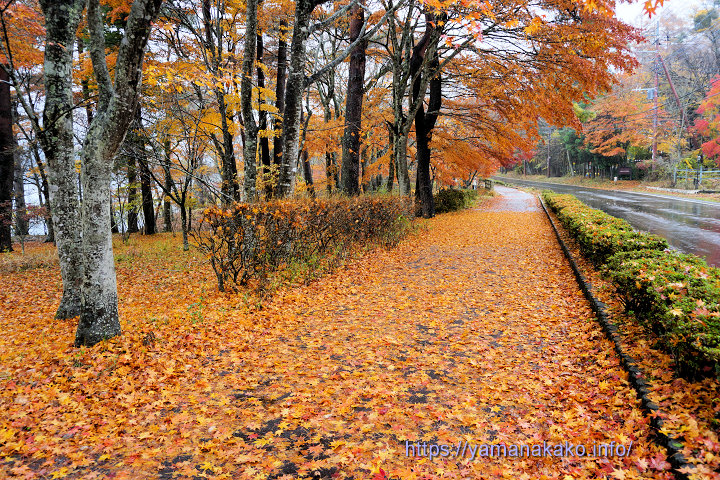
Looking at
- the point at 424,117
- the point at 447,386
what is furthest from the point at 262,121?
the point at 447,386

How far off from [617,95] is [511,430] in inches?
1755

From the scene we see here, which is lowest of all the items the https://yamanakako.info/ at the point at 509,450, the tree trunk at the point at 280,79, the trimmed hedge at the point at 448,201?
the https://yamanakako.info/ at the point at 509,450

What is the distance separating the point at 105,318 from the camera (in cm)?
435

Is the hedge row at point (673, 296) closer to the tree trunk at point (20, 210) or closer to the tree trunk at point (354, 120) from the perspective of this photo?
the tree trunk at point (354, 120)

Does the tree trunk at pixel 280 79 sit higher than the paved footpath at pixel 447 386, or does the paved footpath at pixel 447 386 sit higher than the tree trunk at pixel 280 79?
the tree trunk at pixel 280 79

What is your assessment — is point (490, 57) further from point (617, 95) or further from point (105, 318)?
point (617, 95)

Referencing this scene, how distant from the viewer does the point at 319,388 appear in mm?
3684

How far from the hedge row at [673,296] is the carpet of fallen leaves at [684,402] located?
0.41 feet

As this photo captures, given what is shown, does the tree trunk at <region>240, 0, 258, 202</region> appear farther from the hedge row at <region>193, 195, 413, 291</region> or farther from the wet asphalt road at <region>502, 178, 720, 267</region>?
the wet asphalt road at <region>502, 178, 720, 267</region>

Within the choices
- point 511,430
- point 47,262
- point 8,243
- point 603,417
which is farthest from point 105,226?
point 8,243

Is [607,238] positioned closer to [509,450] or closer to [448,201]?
[509,450]

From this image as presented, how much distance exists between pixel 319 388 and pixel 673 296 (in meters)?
3.30

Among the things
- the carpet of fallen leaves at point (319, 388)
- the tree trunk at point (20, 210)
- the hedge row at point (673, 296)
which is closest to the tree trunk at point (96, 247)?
the carpet of fallen leaves at point (319, 388)

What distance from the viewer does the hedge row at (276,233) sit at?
5957 mm
